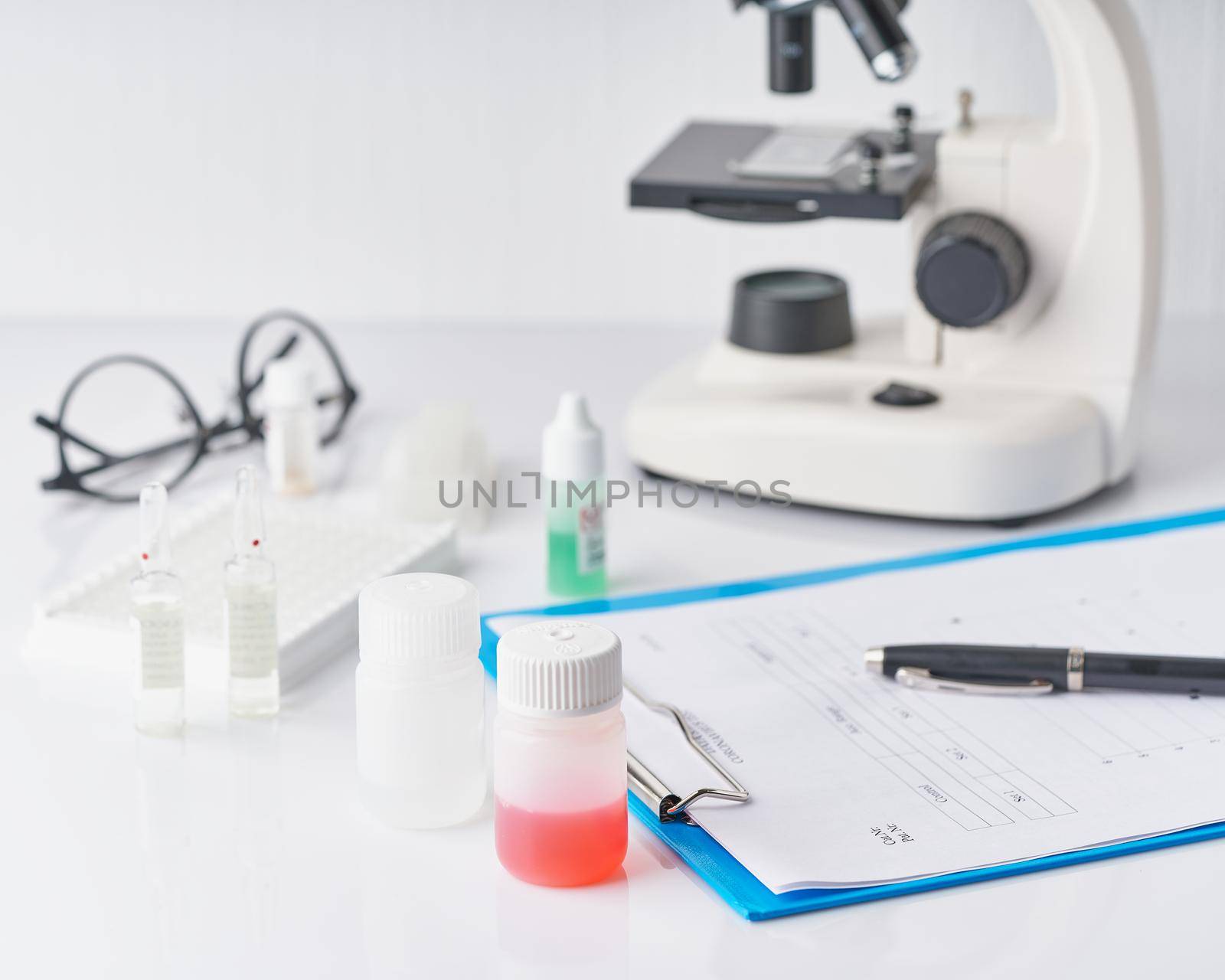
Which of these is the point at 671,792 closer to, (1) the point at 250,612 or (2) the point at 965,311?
(1) the point at 250,612

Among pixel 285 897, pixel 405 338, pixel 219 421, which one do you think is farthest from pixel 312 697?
pixel 405 338

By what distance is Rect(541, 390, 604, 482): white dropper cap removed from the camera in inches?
43.2

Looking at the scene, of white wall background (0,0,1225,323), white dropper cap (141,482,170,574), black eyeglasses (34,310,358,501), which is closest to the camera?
white dropper cap (141,482,170,574)

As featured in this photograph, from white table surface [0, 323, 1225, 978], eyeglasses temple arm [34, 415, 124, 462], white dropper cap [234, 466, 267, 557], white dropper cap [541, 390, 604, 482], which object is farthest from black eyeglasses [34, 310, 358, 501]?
white dropper cap [234, 466, 267, 557]

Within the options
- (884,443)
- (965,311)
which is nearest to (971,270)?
(965,311)

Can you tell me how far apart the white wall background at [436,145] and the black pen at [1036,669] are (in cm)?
98

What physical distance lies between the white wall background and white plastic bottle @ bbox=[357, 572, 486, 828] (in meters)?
1.11

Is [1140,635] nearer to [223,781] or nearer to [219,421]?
[223,781]

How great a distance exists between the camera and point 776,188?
1.25 metres

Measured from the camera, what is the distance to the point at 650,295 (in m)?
1.92

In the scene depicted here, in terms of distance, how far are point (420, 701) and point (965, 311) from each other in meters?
0.63

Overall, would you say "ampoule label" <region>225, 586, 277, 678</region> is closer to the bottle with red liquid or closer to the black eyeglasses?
the bottle with red liquid

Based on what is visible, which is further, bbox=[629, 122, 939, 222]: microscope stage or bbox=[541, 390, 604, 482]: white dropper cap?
bbox=[629, 122, 939, 222]: microscope stage

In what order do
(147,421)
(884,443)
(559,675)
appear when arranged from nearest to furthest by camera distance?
Result: (559,675), (884,443), (147,421)
